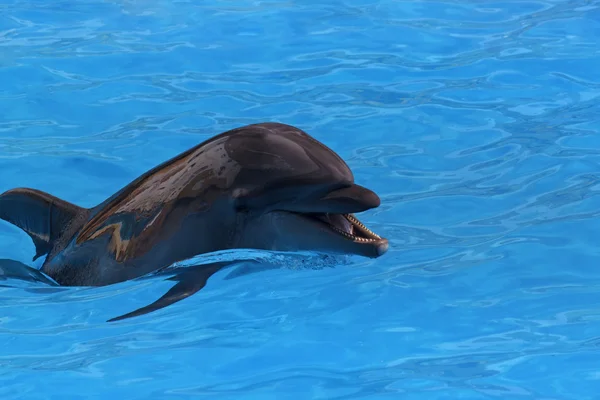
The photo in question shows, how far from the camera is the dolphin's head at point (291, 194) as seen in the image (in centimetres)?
532

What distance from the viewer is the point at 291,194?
538 centimetres

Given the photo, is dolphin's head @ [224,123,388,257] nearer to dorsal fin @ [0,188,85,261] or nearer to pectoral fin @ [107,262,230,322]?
pectoral fin @ [107,262,230,322]

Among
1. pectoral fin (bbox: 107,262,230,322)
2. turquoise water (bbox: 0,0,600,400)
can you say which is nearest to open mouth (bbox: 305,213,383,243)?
turquoise water (bbox: 0,0,600,400)

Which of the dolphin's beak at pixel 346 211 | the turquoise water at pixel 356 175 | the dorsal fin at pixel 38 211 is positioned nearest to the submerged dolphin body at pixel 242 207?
the dolphin's beak at pixel 346 211

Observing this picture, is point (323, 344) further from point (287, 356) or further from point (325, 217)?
point (325, 217)

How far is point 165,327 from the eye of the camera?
16.6ft

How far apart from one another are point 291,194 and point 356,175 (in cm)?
247

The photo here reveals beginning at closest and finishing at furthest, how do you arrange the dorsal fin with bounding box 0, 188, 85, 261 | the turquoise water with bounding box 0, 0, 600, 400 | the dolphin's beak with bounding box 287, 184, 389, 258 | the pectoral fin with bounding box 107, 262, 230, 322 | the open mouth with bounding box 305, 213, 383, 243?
the turquoise water with bounding box 0, 0, 600, 400 → the pectoral fin with bounding box 107, 262, 230, 322 → the dolphin's beak with bounding box 287, 184, 389, 258 → the open mouth with bounding box 305, 213, 383, 243 → the dorsal fin with bounding box 0, 188, 85, 261

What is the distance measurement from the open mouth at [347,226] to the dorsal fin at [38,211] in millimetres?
1530

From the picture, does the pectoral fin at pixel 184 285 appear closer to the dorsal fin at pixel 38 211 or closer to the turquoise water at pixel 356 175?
the turquoise water at pixel 356 175

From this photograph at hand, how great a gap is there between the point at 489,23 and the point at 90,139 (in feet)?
15.8

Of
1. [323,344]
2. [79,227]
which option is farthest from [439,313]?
[79,227]

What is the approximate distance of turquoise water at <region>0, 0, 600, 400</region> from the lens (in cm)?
456

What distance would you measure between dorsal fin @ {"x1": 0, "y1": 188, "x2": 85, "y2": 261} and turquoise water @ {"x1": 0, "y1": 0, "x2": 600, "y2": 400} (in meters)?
0.51
